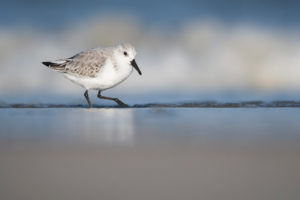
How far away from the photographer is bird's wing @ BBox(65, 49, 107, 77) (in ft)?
15.3

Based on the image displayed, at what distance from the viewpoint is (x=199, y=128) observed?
3.13 metres

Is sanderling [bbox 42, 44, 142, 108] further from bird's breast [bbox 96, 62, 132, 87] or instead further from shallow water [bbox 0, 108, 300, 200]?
shallow water [bbox 0, 108, 300, 200]

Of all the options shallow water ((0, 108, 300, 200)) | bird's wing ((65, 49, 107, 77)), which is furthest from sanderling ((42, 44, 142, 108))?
shallow water ((0, 108, 300, 200))

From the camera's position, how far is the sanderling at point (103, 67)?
4602 mm

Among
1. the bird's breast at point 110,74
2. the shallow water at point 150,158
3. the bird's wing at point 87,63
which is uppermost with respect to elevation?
the bird's wing at point 87,63

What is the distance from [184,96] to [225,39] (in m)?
1.72

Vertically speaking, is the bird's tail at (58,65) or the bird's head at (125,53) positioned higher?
the bird's head at (125,53)

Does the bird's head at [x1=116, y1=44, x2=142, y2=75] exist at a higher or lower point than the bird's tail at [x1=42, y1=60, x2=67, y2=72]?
higher

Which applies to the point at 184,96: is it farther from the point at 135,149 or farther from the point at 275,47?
the point at 135,149

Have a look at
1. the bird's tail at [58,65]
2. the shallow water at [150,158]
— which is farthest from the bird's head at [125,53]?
the shallow water at [150,158]

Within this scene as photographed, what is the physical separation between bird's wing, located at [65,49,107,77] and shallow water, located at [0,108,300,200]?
112 centimetres

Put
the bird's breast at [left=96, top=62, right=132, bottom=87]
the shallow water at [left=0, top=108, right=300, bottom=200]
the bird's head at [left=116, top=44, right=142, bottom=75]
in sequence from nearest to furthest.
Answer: the shallow water at [left=0, top=108, right=300, bottom=200], the bird's breast at [left=96, top=62, right=132, bottom=87], the bird's head at [left=116, top=44, right=142, bottom=75]

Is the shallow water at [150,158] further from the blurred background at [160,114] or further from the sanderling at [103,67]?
the sanderling at [103,67]

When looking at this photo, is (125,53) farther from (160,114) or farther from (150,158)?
(150,158)
